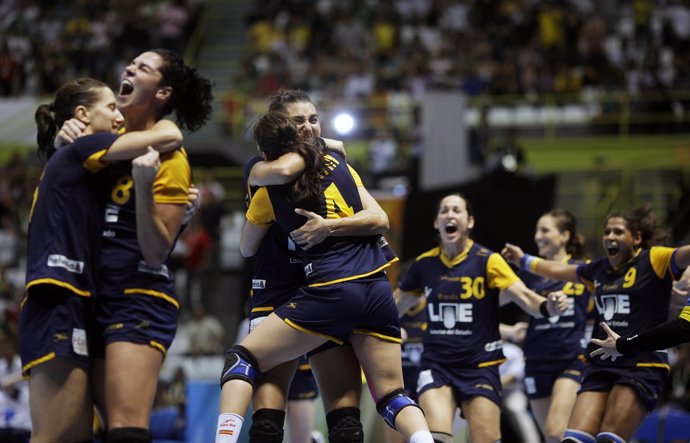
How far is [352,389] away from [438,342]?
1846 millimetres

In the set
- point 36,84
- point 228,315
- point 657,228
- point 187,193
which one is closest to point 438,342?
point 657,228

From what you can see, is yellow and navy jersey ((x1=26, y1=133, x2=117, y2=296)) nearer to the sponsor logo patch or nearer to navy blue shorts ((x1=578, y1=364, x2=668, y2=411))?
the sponsor logo patch

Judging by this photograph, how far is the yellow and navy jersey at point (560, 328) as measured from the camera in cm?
847

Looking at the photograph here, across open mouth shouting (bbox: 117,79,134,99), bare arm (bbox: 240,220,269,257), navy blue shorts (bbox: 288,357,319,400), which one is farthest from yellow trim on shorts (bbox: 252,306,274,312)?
navy blue shorts (bbox: 288,357,319,400)

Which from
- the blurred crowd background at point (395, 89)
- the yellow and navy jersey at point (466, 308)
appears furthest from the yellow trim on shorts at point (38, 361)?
the blurred crowd background at point (395, 89)

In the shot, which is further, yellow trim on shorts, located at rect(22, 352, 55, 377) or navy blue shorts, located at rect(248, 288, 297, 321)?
navy blue shorts, located at rect(248, 288, 297, 321)

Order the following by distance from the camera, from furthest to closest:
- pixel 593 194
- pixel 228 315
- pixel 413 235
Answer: pixel 593 194 < pixel 228 315 < pixel 413 235

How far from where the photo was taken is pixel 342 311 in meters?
5.45

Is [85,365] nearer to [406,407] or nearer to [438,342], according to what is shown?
[406,407]

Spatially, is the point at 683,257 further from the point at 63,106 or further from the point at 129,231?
the point at 63,106

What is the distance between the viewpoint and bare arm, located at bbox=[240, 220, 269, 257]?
5.91 metres

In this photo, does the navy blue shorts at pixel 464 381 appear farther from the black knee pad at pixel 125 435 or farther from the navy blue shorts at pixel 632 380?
the black knee pad at pixel 125 435

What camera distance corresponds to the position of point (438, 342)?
298 inches

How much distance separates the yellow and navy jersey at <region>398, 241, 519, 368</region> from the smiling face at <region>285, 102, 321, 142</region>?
2076mm
